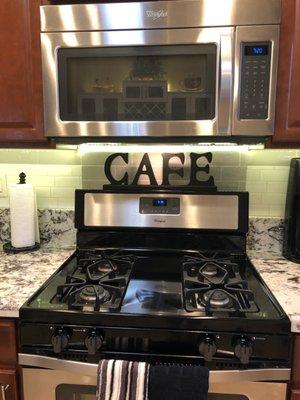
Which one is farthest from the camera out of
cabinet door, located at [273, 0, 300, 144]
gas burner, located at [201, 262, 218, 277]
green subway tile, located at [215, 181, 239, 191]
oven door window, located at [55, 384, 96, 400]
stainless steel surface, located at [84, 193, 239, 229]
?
green subway tile, located at [215, 181, 239, 191]

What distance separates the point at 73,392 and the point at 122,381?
0.20 metres

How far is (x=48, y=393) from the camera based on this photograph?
108cm

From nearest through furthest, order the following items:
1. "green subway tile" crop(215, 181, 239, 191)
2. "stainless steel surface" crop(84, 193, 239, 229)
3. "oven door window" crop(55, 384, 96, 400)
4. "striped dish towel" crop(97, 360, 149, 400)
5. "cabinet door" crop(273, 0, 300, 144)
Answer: "striped dish towel" crop(97, 360, 149, 400) → "oven door window" crop(55, 384, 96, 400) → "cabinet door" crop(273, 0, 300, 144) → "stainless steel surface" crop(84, 193, 239, 229) → "green subway tile" crop(215, 181, 239, 191)

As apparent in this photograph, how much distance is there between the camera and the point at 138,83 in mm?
1254

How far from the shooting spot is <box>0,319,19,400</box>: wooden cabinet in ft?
3.63

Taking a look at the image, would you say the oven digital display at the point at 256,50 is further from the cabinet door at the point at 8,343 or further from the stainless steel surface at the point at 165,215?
the cabinet door at the point at 8,343

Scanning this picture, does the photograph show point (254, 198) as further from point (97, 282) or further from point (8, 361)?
point (8, 361)

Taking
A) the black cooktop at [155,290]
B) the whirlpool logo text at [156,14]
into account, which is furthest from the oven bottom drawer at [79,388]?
the whirlpool logo text at [156,14]

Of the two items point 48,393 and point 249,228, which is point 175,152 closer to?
point 249,228

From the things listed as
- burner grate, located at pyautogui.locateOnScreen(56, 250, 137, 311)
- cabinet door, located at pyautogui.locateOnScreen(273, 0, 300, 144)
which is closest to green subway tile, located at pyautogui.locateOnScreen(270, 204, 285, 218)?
cabinet door, located at pyautogui.locateOnScreen(273, 0, 300, 144)

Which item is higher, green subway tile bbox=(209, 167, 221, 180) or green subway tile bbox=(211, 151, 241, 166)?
green subway tile bbox=(211, 151, 241, 166)

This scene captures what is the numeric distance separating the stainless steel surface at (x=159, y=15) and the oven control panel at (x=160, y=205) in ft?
2.06

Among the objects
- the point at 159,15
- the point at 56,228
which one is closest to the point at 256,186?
the point at 159,15

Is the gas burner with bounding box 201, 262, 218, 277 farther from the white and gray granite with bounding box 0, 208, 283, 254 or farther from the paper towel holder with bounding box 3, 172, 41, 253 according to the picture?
the paper towel holder with bounding box 3, 172, 41, 253
